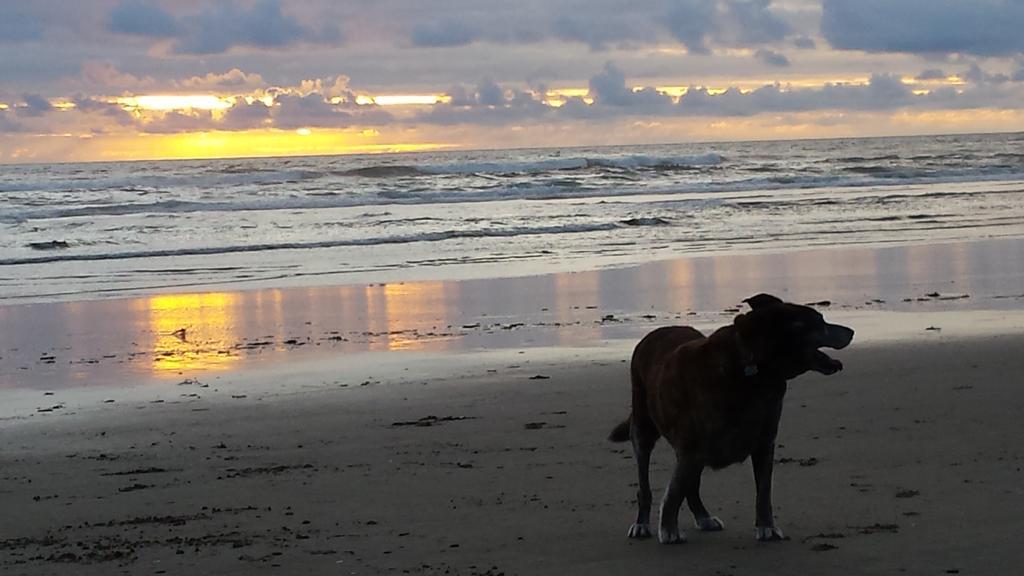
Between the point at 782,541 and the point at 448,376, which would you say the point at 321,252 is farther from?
the point at 782,541

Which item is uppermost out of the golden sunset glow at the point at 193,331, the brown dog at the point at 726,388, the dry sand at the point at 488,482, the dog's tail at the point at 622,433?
the brown dog at the point at 726,388

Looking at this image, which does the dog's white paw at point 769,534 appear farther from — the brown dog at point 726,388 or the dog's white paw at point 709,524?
the dog's white paw at point 709,524

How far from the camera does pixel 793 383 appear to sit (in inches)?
363

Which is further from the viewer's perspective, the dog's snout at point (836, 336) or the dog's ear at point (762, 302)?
the dog's ear at point (762, 302)

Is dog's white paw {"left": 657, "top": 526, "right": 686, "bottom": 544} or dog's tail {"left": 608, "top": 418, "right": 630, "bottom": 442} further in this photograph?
dog's tail {"left": 608, "top": 418, "right": 630, "bottom": 442}

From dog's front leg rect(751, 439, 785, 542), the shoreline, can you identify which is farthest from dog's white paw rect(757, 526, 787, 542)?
the shoreline

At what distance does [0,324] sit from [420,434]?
8238 mm

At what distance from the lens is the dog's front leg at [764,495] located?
5.32m

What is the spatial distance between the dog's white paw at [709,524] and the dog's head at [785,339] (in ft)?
3.25

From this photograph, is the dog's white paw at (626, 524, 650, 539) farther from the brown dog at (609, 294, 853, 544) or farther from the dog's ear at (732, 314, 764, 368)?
the dog's ear at (732, 314, 764, 368)

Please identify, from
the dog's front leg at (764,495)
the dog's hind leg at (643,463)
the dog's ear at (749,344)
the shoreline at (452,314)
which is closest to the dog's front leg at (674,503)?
the dog's hind leg at (643,463)

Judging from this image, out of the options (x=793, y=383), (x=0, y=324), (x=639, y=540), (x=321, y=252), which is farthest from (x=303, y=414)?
(x=321, y=252)

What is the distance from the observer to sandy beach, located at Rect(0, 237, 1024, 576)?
17.9 ft

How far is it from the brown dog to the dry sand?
21 centimetres
